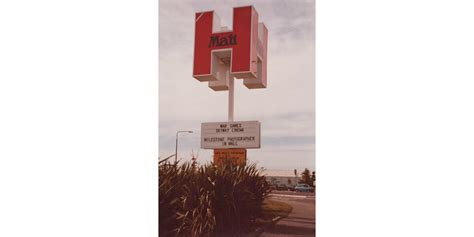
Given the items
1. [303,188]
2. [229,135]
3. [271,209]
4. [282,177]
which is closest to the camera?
[303,188]

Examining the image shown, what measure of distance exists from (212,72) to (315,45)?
49.0 inches

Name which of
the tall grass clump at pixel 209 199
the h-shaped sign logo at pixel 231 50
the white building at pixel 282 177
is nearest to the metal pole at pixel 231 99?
the h-shaped sign logo at pixel 231 50

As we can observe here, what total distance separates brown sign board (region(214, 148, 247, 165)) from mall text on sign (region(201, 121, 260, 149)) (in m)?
0.07

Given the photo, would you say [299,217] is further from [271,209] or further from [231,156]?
[231,156]

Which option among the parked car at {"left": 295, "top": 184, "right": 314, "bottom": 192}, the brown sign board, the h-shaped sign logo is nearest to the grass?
the parked car at {"left": 295, "top": 184, "right": 314, "bottom": 192}

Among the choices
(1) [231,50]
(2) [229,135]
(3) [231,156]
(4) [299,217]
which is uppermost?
(1) [231,50]

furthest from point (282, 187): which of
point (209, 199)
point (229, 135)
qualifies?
point (229, 135)

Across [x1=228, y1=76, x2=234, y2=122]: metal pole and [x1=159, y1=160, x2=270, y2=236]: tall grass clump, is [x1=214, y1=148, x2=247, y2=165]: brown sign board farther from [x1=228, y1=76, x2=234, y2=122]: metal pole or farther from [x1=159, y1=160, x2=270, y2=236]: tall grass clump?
[x1=228, y1=76, x2=234, y2=122]: metal pole

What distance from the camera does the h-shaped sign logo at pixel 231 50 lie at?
4.63 m

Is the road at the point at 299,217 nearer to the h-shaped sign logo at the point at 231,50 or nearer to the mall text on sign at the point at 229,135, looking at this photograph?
the mall text on sign at the point at 229,135

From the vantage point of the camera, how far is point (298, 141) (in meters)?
4.15

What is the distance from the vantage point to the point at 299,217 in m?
4.08

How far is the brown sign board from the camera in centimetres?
478

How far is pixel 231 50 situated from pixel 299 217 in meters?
1.83
